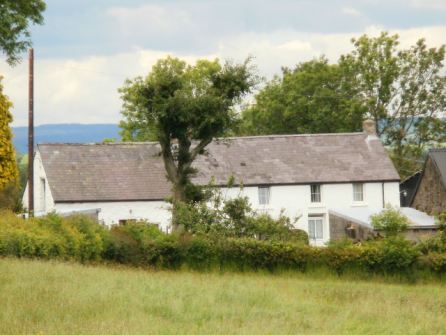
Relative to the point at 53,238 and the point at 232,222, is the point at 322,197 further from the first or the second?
the point at 53,238

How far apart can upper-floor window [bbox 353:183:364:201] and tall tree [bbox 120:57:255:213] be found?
20.4 metres

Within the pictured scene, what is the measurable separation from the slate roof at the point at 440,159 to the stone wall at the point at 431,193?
65 cm

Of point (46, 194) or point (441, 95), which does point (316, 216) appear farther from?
point (441, 95)

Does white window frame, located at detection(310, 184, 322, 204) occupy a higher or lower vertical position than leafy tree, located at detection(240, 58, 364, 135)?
lower

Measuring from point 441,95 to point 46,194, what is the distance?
39.9m

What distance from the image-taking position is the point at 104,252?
31266 millimetres

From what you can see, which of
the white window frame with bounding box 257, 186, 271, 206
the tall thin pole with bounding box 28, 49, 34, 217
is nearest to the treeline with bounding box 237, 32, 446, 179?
the white window frame with bounding box 257, 186, 271, 206

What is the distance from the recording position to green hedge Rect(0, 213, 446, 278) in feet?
103

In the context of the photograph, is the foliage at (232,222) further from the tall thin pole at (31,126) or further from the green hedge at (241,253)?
the tall thin pole at (31,126)

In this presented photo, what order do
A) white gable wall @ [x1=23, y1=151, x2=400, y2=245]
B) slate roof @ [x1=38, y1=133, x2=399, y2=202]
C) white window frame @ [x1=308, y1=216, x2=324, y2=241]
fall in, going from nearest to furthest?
slate roof @ [x1=38, y1=133, x2=399, y2=202] < white gable wall @ [x1=23, y1=151, x2=400, y2=245] < white window frame @ [x1=308, y1=216, x2=324, y2=241]

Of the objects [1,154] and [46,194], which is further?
[46,194]

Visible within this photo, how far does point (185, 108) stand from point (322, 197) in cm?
2157

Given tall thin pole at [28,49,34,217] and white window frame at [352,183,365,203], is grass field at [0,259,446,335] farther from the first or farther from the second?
white window frame at [352,183,365,203]

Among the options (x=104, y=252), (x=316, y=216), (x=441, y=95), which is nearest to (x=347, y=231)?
(x=316, y=216)
